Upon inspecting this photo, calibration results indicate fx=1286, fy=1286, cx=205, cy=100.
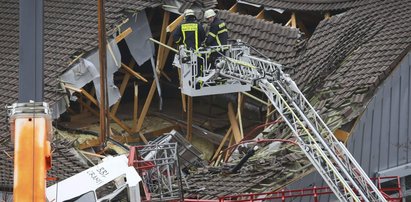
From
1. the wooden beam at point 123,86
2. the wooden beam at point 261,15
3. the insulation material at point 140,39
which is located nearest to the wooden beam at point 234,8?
the wooden beam at point 261,15

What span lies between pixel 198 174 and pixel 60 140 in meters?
3.27

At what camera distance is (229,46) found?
26.1 metres

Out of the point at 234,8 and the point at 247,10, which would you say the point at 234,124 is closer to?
the point at 234,8

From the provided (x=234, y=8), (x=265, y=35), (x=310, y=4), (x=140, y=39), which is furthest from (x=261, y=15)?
(x=140, y=39)

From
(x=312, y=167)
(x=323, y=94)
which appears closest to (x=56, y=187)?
(x=312, y=167)

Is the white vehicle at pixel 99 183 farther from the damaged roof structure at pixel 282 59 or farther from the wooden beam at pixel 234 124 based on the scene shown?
the wooden beam at pixel 234 124

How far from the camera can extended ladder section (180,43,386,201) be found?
22.2 m

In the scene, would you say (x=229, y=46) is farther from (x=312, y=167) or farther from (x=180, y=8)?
(x=180, y=8)

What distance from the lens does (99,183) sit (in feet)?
71.8

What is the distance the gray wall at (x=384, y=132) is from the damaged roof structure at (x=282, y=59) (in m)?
0.03

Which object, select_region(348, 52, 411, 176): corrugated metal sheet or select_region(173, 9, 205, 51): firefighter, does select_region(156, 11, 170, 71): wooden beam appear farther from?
select_region(348, 52, 411, 176): corrugated metal sheet

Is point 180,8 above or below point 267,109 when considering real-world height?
above

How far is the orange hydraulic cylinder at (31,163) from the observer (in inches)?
647

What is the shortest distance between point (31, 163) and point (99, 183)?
536 centimetres
